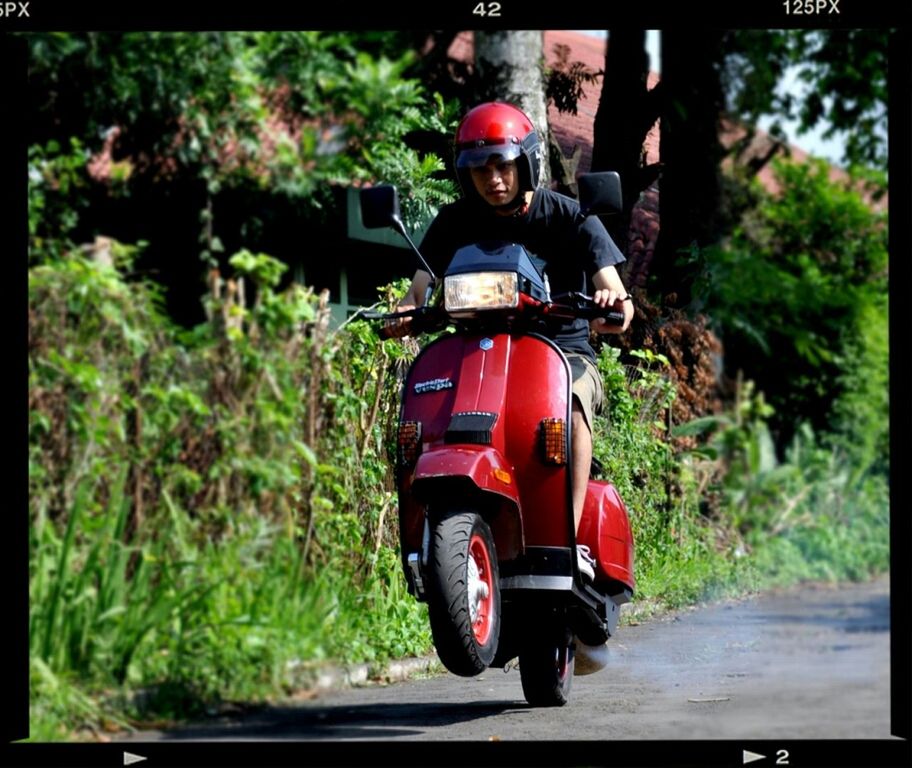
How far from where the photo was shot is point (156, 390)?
399 cm

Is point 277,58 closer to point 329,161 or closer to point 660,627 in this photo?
point 329,161

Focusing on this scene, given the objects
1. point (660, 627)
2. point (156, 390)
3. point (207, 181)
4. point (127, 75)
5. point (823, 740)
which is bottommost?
point (823, 740)

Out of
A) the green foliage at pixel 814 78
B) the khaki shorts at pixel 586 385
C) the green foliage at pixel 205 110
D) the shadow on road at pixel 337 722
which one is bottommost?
the shadow on road at pixel 337 722

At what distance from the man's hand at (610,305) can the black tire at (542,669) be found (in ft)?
3.13

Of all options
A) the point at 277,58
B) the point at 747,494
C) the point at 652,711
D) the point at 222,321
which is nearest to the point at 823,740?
the point at 652,711

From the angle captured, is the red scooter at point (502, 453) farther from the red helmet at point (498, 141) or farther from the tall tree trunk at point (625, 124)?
the tall tree trunk at point (625, 124)

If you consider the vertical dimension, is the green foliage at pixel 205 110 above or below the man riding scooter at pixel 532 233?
above

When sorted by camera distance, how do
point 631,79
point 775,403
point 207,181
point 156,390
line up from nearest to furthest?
1. point 156,390
2. point 207,181
3. point 631,79
4. point 775,403

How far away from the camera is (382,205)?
433 cm

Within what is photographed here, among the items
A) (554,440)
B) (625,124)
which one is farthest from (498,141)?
(625,124)

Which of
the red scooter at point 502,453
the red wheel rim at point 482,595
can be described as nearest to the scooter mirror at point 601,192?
the red scooter at point 502,453

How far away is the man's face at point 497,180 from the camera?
4504 mm

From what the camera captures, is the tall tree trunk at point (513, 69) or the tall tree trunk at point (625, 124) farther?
the tall tree trunk at point (513, 69)
